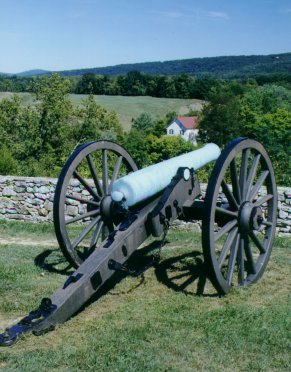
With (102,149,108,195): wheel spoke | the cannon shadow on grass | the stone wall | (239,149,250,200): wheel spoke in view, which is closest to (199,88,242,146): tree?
the stone wall

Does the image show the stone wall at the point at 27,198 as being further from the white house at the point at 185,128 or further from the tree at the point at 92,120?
the white house at the point at 185,128

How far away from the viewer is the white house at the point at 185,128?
83.8m

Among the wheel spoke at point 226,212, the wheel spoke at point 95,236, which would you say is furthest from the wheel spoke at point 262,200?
the wheel spoke at point 95,236

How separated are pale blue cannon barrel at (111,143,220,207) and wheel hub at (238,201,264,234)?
872mm

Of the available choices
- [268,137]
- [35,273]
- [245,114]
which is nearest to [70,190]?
[35,273]

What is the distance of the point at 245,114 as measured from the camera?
66062 millimetres

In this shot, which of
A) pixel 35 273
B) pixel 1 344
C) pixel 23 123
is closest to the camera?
pixel 1 344

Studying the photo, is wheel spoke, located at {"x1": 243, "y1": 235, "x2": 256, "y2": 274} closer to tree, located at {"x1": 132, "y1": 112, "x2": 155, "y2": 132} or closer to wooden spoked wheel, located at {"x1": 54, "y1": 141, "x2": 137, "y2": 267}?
wooden spoked wheel, located at {"x1": 54, "y1": 141, "x2": 137, "y2": 267}

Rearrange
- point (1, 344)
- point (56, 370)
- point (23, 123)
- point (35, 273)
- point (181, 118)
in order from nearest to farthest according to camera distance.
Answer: point (56, 370), point (1, 344), point (35, 273), point (23, 123), point (181, 118)

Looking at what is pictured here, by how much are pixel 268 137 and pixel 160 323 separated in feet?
84.5

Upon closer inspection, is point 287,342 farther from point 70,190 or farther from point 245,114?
point 245,114

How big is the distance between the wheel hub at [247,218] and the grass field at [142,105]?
8202 centimetres

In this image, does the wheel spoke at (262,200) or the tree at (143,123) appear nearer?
the wheel spoke at (262,200)

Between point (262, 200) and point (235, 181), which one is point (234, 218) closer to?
point (235, 181)
